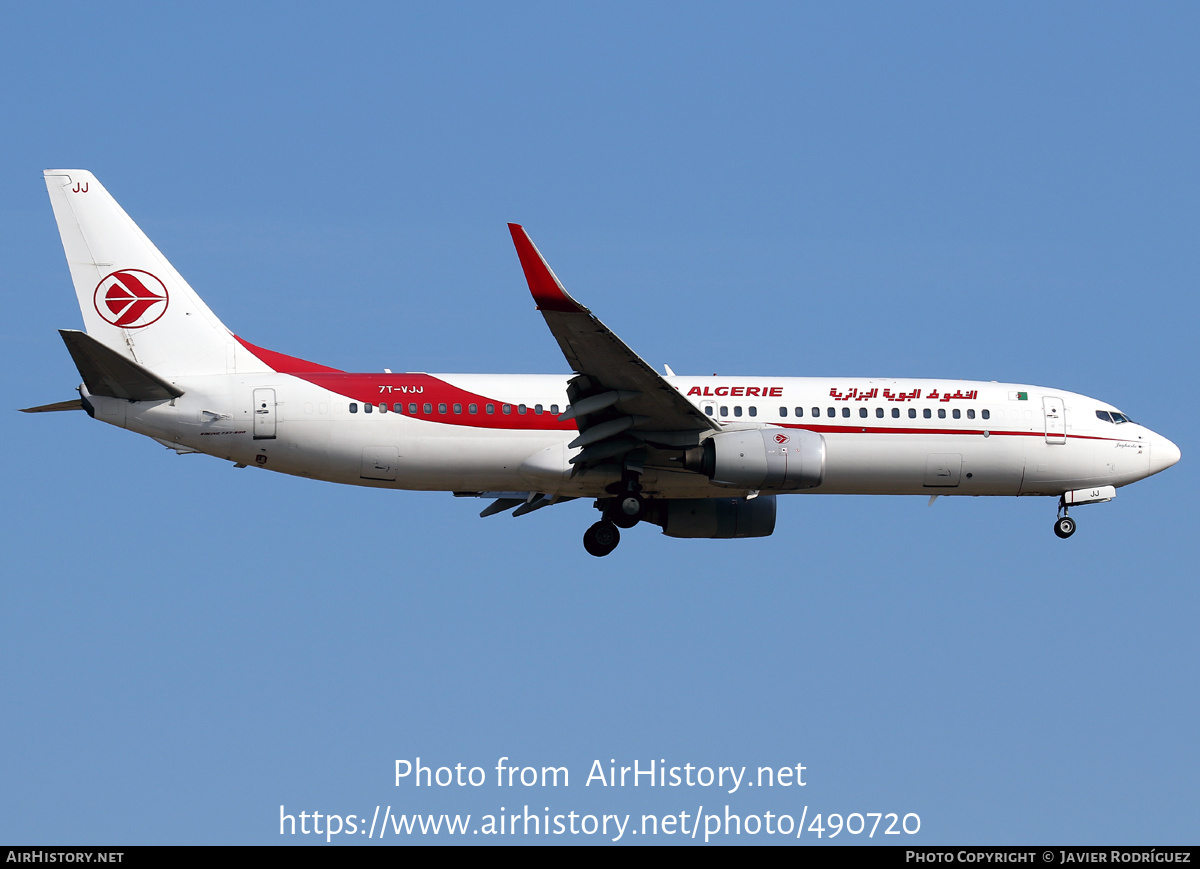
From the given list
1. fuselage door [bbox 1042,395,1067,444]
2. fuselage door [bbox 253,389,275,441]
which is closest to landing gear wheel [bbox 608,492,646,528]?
fuselage door [bbox 253,389,275,441]

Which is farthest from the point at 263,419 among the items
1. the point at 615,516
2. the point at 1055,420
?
the point at 1055,420

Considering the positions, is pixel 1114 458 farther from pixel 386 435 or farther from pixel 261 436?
pixel 261 436

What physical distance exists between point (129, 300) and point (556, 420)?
9870mm

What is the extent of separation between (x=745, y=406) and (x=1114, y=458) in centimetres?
929

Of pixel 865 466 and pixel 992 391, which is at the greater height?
pixel 992 391

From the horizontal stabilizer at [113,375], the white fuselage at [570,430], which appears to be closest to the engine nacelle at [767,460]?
the white fuselage at [570,430]

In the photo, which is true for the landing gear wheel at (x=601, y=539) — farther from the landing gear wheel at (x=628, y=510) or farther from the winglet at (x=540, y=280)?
the winglet at (x=540, y=280)

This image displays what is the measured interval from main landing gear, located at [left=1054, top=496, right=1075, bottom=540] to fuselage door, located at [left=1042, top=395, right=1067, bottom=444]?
5.14ft

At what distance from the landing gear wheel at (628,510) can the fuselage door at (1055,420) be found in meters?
9.78

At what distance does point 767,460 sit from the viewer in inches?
1186

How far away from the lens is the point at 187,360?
31.4 m

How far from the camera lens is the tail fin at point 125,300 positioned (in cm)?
3147
